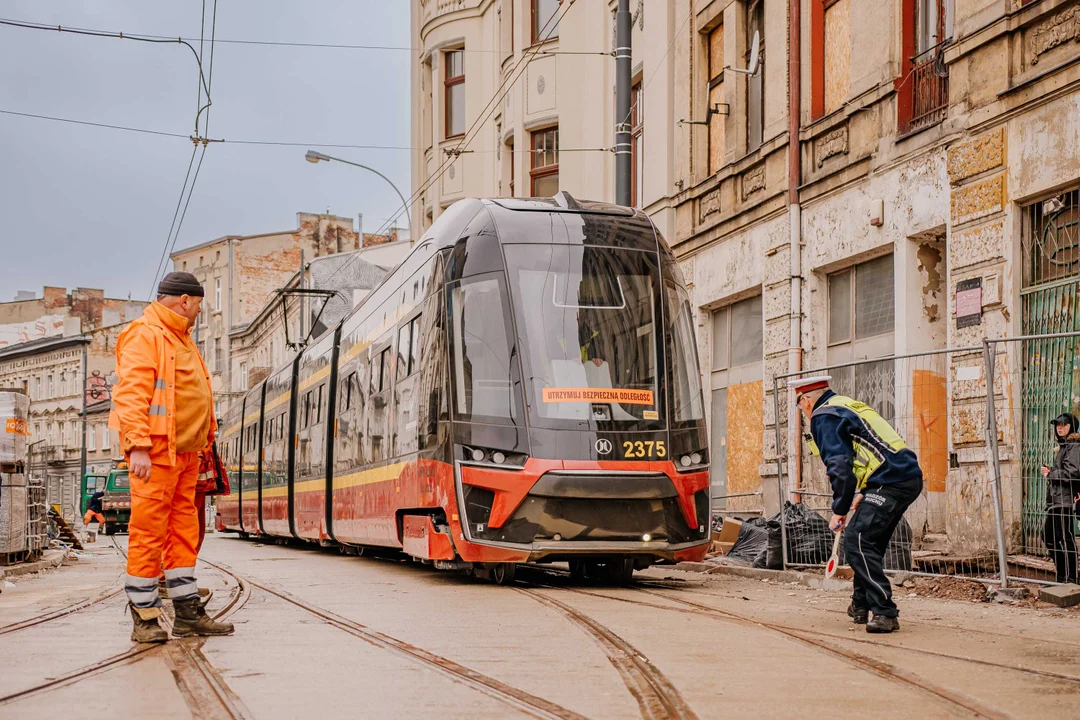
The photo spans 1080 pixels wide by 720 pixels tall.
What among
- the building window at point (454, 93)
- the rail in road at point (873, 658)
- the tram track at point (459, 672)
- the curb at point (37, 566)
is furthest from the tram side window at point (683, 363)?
the building window at point (454, 93)

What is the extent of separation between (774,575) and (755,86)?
30.8ft

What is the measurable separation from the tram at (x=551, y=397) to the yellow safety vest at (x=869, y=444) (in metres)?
3.05

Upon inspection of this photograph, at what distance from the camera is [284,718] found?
5.11 m

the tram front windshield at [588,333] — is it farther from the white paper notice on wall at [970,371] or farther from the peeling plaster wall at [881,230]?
the peeling plaster wall at [881,230]

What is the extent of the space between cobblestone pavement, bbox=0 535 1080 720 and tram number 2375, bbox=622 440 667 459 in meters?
1.09

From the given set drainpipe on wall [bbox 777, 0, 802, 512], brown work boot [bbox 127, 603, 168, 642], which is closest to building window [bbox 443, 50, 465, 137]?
drainpipe on wall [bbox 777, 0, 802, 512]

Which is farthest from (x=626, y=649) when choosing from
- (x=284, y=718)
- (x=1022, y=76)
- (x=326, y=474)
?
(x=326, y=474)

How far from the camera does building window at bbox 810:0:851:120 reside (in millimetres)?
17734

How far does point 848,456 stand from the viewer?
8594 millimetres

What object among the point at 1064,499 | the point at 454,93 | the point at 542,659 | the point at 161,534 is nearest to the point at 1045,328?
the point at 1064,499

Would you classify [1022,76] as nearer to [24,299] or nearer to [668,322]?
[668,322]

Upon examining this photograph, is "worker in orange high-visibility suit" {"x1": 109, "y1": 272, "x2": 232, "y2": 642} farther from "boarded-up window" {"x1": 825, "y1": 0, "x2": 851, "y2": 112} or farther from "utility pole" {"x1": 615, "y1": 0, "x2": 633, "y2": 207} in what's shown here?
"boarded-up window" {"x1": 825, "y1": 0, "x2": 851, "y2": 112}

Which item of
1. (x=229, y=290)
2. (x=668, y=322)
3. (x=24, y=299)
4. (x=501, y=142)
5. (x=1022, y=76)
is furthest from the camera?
(x=24, y=299)

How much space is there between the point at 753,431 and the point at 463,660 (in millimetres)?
13647
